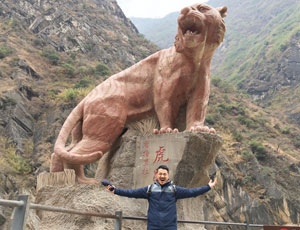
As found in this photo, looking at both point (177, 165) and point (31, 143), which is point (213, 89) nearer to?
point (31, 143)

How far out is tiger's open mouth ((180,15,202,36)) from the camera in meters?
3.88

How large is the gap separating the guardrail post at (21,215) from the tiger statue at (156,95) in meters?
2.31

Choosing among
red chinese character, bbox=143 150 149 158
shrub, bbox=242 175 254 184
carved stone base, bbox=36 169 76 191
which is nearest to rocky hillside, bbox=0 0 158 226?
carved stone base, bbox=36 169 76 191

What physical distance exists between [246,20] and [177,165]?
82.6 meters

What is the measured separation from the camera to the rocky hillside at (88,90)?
16.1 meters

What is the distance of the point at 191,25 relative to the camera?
155 inches

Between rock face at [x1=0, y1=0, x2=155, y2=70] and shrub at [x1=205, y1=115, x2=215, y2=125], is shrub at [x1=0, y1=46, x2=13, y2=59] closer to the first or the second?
rock face at [x1=0, y1=0, x2=155, y2=70]

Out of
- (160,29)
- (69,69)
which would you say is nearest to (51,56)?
(69,69)

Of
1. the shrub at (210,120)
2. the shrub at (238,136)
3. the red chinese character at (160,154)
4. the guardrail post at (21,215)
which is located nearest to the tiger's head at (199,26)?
the red chinese character at (160,154)

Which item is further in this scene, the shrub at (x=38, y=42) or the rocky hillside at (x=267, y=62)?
the rocky hillside at (x=267, y=62)

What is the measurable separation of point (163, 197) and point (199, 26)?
2.27m

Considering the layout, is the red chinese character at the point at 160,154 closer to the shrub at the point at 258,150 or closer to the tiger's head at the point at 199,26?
the tiger's head at the point at 199,26

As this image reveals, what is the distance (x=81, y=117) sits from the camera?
4715 mm

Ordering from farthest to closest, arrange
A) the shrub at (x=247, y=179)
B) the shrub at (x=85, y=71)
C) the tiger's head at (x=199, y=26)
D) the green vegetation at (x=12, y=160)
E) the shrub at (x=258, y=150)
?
the shrub at (x=85, y=71) → the shrub at (x=258, y=150) → the shrub at (x=247, y=179) → the green vegetation at (x=12, y=160) → the tiger's head at (x=199, y=26)
